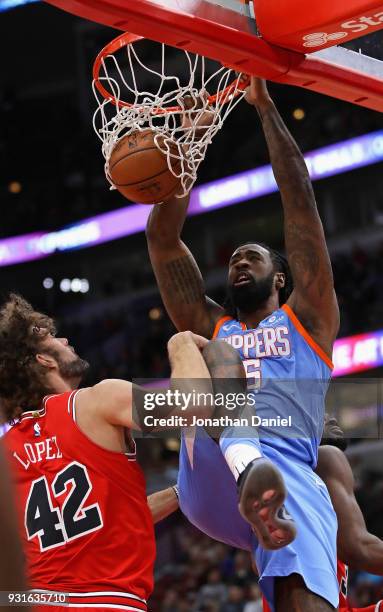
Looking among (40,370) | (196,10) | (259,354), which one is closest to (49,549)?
(40,370)

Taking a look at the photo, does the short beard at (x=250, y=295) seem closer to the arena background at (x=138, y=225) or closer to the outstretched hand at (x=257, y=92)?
the outstretched hand at (x=257, y=92)

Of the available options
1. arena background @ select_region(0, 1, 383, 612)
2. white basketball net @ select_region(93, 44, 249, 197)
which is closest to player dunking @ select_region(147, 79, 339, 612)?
white basketball net @ select_region(93, 44, 249, 197)

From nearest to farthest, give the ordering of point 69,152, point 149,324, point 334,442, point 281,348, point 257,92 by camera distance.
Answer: point 281,348 < point 257,92 < point 334,442 < point 149,324 < point 69,152


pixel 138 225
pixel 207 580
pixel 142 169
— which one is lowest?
pixel 207 580

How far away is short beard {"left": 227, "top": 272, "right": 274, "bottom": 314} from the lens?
4.32 metres

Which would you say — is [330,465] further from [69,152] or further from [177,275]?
[69,152]

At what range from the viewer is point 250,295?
433 centimetres

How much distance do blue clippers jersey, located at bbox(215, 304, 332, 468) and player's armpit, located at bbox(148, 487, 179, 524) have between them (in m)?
0.58

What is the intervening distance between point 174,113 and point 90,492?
1.72 metres

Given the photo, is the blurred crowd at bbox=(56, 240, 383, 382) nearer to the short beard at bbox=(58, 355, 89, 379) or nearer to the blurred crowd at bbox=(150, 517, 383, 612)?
the blurred crowd at bbox=(150, 517, 383, 612)

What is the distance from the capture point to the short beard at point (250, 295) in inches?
170

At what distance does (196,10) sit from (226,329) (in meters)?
1.36

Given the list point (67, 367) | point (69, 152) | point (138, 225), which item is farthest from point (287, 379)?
point (69, 152)

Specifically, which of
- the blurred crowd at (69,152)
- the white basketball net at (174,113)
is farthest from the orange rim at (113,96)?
the blurred crowd at (69,152)
